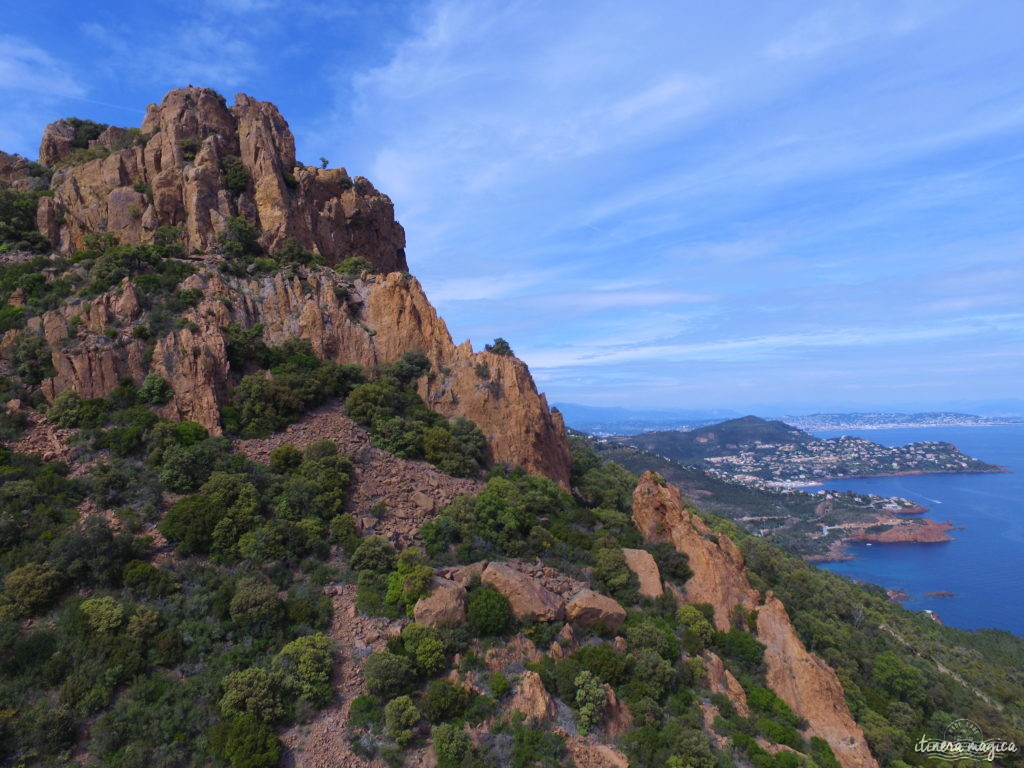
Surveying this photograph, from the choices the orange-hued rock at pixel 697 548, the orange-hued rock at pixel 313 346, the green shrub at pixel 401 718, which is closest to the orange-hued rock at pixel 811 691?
the orange-hued rock at pixel 697 548

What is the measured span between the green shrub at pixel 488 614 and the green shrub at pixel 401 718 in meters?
3.47

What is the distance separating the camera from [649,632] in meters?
19.2

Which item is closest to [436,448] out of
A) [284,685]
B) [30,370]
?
[284,685]

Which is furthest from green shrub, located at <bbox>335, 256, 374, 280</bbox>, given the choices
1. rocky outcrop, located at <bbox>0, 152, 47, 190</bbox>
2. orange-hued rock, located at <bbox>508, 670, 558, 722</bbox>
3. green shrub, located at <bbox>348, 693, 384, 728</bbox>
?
orange-hued rock, located at <bbox>508, 670, 558, 722</bbox>

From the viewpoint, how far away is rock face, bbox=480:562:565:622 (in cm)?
1881

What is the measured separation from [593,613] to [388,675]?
791cm

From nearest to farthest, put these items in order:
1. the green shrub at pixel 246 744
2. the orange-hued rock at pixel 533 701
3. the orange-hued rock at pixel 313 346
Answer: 1. the green shrub at pixel 246 744
2. the orange-hued rock at pixel 533 701
3. the orange-hued rock at pixel 313 346

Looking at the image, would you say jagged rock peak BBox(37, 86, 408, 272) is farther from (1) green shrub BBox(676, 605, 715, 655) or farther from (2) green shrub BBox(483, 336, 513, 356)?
(1) green shrub BBox(676, 605, 715, 655)

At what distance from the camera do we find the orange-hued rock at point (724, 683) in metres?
18.2

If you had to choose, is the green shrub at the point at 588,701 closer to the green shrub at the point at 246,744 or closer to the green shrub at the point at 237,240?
the green shrub at the point at 246,744

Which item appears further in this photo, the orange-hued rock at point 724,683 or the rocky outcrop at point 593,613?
the rocky outcrop at point 593,613

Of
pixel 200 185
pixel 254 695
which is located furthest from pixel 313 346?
pixel 254 695

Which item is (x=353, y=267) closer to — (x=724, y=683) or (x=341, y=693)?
(x=341, y=693)

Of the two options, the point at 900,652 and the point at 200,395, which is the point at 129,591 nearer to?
the point at 200,395
